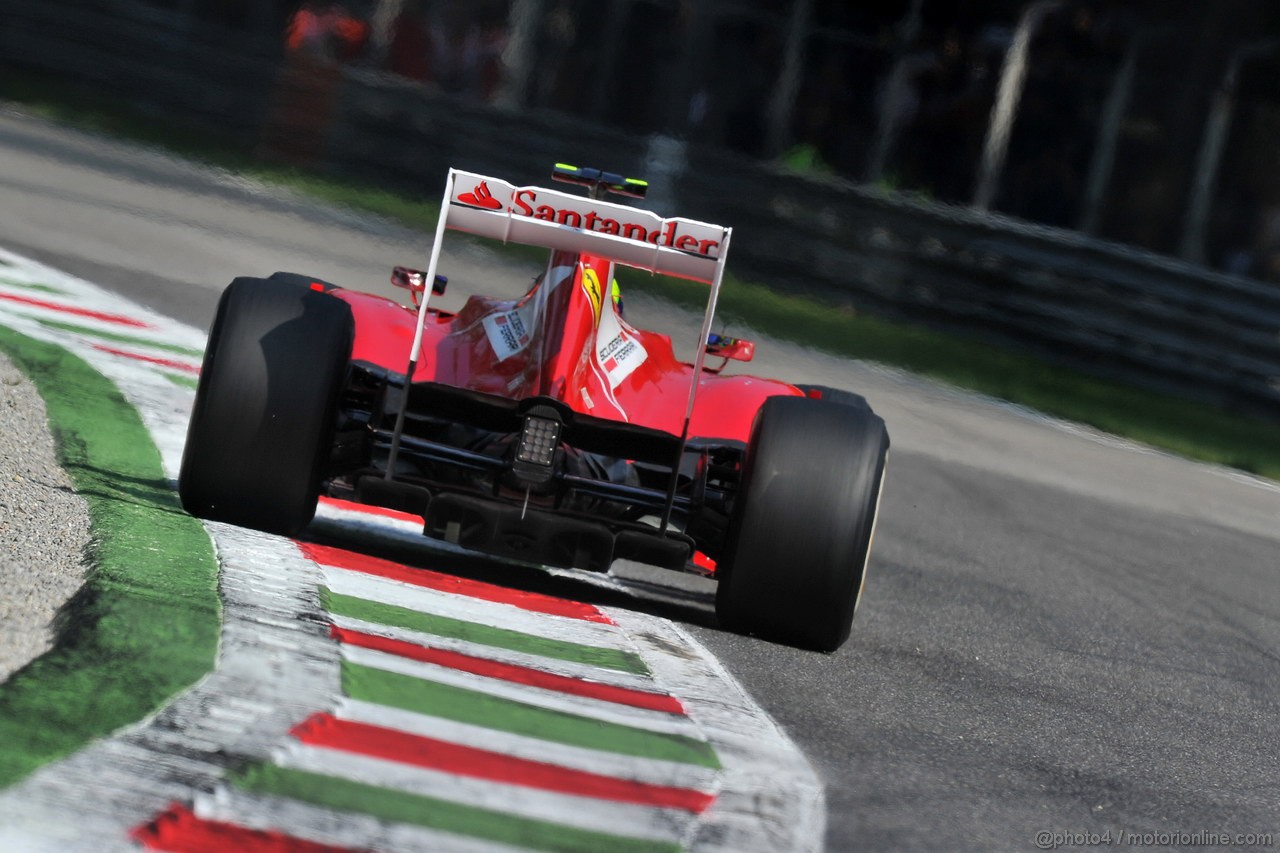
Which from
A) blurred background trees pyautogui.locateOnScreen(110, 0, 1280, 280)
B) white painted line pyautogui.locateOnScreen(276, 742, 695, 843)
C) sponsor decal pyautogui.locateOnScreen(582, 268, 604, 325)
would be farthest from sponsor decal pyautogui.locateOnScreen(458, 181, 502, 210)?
blurred background trees pyautogui.locateOnScreen(110, 0, 1280, 280)

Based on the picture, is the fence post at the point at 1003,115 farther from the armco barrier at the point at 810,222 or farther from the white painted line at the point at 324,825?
the white painted line at the point at 324,825

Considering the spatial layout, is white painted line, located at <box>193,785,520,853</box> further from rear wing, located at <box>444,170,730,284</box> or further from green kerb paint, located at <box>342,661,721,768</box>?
rear wing, located at <box>444,170,730,284</box>

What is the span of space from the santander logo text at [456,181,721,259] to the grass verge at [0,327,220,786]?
4.14 ft

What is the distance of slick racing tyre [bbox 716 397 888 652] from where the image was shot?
18.2 feet

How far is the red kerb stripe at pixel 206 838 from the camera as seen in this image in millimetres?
3143

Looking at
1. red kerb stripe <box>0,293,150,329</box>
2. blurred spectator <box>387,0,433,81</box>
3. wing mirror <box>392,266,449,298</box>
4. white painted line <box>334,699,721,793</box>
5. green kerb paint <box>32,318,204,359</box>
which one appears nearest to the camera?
white painted line <box>334,699,721,793</box>

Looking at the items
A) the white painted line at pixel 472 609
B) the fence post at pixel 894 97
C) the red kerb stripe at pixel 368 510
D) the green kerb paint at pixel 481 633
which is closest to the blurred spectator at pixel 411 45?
the fence post at pixel 894 97

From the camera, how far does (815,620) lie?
5.60 meters

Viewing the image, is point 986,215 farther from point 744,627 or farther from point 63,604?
point 63,604

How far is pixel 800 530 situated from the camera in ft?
18.2

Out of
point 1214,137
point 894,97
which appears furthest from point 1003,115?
point 1214,137

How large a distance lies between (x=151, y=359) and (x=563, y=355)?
3813mm

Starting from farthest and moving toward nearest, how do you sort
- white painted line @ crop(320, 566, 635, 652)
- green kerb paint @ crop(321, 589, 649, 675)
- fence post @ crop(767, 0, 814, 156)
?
fence post @ crop(767, 0, 814, 156) → white painted line @ crop(320, 566, 635, 652) → green kerb paint @ crop(321, 589, 649, 675)

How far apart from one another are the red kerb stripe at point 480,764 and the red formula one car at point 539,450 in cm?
163
